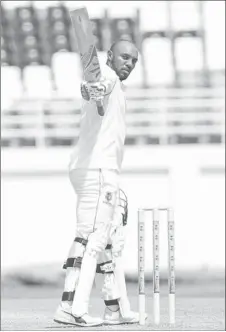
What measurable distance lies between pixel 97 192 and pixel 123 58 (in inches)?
20.0

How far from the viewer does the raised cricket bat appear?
3.76 metres

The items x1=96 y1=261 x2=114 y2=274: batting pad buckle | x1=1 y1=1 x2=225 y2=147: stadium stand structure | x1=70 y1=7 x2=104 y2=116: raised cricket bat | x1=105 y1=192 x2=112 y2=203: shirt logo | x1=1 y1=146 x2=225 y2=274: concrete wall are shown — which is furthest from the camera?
x1=1 y1=1 x2=225 y2=147: stadium stand structure

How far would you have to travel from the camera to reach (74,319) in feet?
13.2

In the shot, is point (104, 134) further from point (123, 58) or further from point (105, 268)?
point (105, 268)

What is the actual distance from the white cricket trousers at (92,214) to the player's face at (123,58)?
38 centimetres

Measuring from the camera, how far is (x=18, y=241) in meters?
13.2

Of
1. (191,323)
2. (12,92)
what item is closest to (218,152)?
Answer: (12,92)

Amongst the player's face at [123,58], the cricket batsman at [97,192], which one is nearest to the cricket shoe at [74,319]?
the cricket batsman at [97,192]

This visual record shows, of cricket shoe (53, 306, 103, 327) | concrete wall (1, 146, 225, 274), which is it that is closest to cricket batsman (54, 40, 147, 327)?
cricket shoe (53, 306, 103, 327)

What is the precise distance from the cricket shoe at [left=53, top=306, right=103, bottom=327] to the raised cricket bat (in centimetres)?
77

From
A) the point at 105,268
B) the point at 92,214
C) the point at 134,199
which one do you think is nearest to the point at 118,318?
the point at 105,268

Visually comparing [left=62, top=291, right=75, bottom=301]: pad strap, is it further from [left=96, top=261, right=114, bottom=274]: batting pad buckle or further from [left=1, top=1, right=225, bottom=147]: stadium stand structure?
[left=1, top=1, right=225, bottom=147]: stadium stand structure

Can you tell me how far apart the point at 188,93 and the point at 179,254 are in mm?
2837

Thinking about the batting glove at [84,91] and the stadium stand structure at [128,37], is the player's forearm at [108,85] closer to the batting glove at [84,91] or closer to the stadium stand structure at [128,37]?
the batting glove at [84,91]
